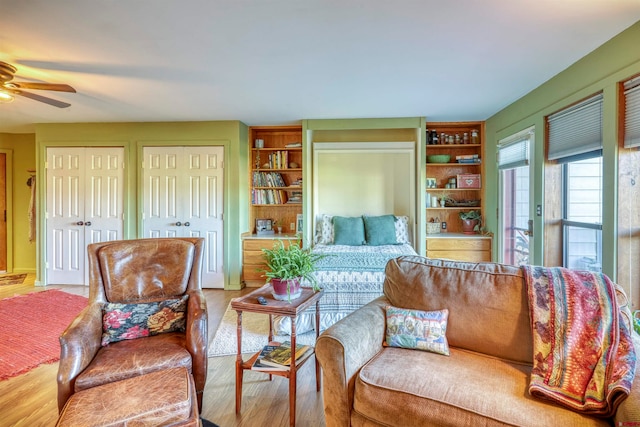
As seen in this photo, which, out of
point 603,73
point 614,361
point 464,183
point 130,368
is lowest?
point 130,368

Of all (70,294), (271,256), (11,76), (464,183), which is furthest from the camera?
(464,183)

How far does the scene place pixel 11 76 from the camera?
278 cm

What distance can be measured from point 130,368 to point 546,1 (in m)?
2.93

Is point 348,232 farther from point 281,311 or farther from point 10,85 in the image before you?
point 10,85

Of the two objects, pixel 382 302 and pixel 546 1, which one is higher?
pixel 546 1

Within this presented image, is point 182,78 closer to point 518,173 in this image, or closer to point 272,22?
point 272,22

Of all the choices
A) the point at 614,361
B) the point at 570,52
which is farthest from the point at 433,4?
the point at 614,361

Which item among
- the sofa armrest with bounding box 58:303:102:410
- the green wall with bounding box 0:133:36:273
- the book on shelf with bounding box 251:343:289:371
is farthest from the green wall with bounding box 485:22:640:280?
the green wall with bounding box 0:133:36:273

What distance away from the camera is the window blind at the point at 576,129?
256 cm

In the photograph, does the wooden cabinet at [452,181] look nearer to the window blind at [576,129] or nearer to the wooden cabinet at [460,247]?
the wooden cabinet at [460,247]

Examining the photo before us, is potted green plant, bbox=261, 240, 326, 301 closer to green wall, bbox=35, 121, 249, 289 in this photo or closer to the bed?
the bed

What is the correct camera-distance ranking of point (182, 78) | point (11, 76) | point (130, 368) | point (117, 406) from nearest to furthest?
point (117, 406)
point (130, 368)
point (11, 76)
point (182, 78)

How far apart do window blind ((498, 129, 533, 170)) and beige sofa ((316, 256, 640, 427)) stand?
232 centimetres

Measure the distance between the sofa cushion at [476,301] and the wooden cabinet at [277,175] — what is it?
332 cm
